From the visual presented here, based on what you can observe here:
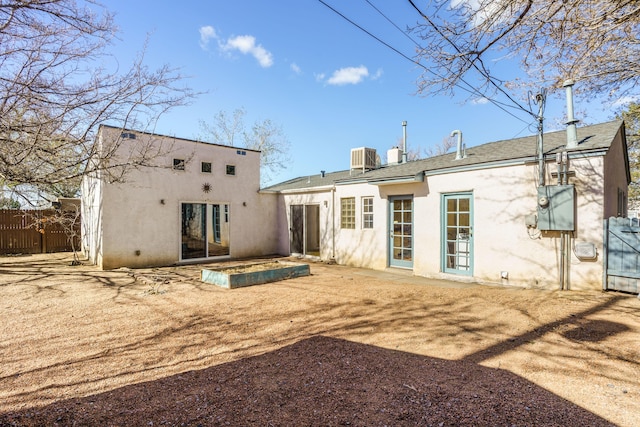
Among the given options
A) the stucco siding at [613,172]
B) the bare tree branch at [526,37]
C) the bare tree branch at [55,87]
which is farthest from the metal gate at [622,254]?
the bare tree branch at [55,87]

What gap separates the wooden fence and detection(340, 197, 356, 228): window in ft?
32.4

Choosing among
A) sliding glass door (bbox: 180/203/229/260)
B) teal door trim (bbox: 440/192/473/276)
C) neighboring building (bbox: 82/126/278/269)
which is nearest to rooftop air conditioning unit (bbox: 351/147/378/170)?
neighboring building (bbox: 82/126/278/269)

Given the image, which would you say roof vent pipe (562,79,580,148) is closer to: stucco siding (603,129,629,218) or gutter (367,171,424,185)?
stucco siding (603,129,629,218)

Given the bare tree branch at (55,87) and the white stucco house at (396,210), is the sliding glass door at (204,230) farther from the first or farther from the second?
the bare tree branch at (55,87)

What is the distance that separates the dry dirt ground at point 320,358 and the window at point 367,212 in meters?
3.54

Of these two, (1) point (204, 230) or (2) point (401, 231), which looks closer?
(2) point (401, 231)

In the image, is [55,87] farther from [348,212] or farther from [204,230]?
[348,212]

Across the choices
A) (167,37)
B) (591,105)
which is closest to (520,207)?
(591,105)

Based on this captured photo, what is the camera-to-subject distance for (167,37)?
628 cm

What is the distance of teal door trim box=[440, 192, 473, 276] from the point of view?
7809 mm

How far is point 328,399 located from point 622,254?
255 inches

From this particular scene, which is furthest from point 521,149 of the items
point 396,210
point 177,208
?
point 177,208

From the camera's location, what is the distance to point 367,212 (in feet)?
33.1

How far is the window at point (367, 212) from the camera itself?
10.0 meters
